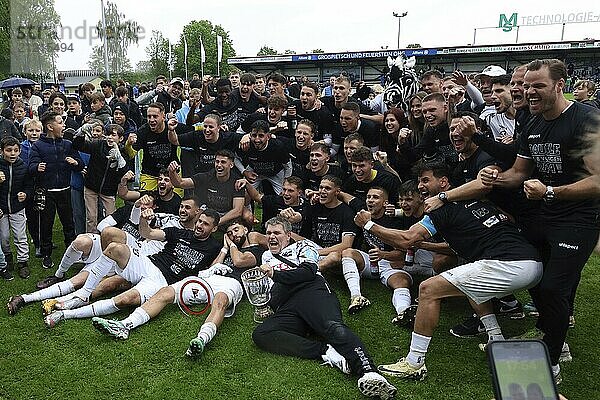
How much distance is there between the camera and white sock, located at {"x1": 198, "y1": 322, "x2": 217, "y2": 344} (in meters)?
4.25

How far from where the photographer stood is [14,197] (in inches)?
241

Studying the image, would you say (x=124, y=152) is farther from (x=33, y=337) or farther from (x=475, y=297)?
(x=475, y=297)

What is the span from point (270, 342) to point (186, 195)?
339 cm

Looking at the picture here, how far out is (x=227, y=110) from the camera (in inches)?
333

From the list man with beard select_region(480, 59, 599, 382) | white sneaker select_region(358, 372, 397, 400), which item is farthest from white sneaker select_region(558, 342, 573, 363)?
white sneaker select_region(358, 372, 397, 400)

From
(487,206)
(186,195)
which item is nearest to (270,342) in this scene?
(487,206)

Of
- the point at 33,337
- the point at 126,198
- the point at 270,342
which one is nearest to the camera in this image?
the point at 270,342

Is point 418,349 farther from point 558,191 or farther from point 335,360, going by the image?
point 558,191

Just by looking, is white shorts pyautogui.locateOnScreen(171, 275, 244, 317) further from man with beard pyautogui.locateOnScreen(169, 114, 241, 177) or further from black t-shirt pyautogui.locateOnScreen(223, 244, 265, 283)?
man with beard pyautogui.locateOnScreen(169, 114, 241, 177)

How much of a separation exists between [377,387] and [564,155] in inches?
83.4

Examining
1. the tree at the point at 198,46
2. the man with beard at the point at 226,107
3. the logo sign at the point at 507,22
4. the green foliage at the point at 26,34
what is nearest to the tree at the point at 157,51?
the tree at the point at 198,46

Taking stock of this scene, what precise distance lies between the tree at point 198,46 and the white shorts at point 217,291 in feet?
223

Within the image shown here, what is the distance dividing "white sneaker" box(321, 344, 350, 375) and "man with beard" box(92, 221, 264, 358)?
1.02 meters

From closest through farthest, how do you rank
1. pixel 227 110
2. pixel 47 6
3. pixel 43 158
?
1. pixel 43 158
2. pixel 227 110
3. pixel 47 6
